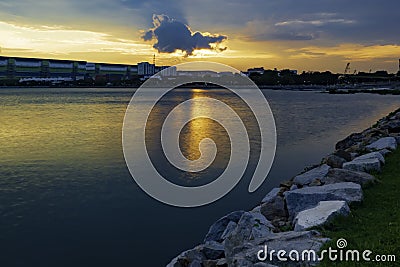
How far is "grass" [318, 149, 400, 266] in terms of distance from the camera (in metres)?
4.75

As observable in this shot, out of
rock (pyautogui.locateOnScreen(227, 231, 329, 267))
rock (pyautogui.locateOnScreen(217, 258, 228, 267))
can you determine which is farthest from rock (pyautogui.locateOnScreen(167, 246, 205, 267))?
rock (pyautogui.locateOnScreen(227, 231, 329, 267))

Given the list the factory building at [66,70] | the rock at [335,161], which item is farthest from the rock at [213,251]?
the factory building at [66,70]

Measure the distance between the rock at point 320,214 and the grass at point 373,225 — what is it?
0.10 meters

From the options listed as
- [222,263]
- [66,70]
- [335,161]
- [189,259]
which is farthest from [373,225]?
[66,70]

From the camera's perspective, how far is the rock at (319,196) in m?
6.97

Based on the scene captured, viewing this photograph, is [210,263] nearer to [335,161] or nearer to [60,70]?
[335,161]

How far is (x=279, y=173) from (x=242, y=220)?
9.42 m

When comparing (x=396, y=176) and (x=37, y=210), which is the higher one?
(x=396, y=176)

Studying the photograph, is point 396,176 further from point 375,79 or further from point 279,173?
point 375,79

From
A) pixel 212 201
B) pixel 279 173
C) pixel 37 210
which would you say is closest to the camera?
pixel 37 210

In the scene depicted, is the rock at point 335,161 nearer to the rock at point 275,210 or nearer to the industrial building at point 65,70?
the rock at point 275,210

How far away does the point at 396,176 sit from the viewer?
8.65 metres

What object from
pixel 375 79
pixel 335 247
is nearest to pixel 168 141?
pixel 335 247

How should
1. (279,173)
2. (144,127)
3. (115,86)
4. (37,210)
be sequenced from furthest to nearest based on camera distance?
(115,86) → (144,127) → (279,173) → (37,210)
